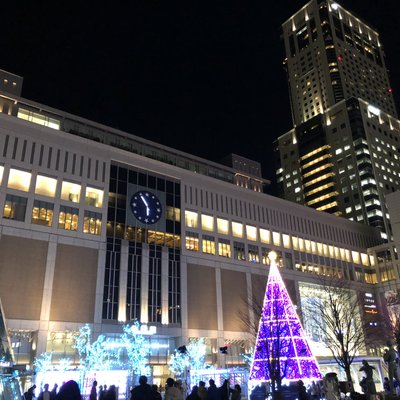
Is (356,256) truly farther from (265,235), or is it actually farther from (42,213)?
(42,213)

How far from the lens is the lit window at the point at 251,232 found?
59112mm

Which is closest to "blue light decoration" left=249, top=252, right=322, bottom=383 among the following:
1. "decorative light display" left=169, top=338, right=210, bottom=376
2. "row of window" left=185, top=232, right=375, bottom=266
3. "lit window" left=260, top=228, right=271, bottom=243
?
"decorative light display" left=169, top=338, right=210, bottom=376

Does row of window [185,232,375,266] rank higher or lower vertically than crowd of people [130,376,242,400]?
higher

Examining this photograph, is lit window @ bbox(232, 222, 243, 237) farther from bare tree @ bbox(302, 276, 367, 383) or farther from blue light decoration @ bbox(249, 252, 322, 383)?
blue light decoration @ bbox(249, 252, 322, 383)

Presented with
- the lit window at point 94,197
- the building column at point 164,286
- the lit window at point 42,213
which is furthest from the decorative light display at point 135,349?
the lit window at point 94,197

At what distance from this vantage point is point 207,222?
55594mm

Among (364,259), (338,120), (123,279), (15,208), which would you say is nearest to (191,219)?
(123,279)

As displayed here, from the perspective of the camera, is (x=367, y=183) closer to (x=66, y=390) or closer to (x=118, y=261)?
(x=118, y=261)

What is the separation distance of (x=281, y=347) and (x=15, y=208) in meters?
29.6

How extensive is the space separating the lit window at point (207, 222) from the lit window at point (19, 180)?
21.9 m

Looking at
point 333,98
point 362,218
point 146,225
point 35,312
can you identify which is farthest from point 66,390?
point 333,98

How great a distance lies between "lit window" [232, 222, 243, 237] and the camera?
57.8 m

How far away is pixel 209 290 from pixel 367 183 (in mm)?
76256

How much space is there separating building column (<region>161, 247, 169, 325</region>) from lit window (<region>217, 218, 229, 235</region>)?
9.73 meters
